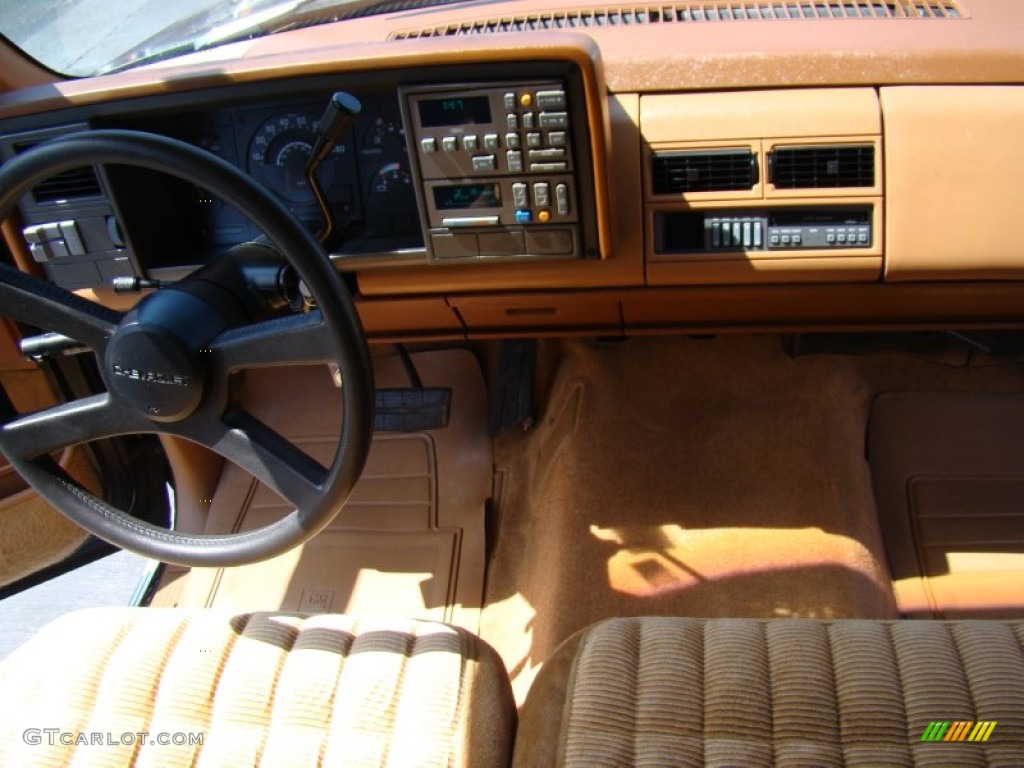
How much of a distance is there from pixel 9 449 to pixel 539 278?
37.7 inches

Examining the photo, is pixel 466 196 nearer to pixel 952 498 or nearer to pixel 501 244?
pixel 501 244

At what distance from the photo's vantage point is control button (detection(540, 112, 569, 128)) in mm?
1524

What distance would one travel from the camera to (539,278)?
1.81 m

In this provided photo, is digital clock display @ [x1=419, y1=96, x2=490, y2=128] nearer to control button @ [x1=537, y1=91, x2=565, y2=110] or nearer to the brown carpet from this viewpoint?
control button @ [x1=537, y1=91, x2=565, y2=110]

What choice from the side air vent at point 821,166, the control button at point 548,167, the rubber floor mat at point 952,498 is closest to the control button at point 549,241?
the control button at point 548,167

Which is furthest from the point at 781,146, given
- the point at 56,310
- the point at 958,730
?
the point at 56,310

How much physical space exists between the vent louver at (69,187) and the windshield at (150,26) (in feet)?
1.22

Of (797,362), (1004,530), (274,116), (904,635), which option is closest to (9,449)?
(274,116)

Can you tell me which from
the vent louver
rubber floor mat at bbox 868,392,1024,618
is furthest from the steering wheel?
rubber floor mat at bbox 868,392,1024,618

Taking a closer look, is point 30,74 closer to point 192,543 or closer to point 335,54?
point 335,54

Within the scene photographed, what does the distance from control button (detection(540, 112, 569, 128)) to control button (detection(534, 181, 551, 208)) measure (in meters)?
0.10

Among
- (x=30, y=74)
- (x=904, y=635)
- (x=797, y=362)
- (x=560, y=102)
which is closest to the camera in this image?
(x=904, y=635)

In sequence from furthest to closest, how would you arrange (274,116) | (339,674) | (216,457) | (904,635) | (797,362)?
(216,457), (797,362), (274,116), (339,674), (904,635)

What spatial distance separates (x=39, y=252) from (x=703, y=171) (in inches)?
50.0
